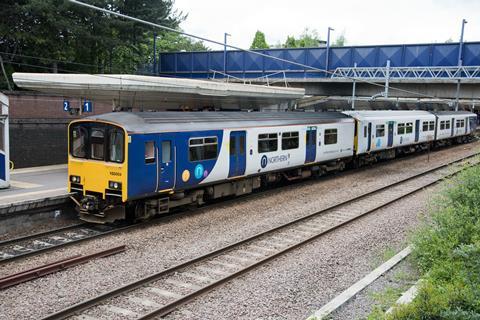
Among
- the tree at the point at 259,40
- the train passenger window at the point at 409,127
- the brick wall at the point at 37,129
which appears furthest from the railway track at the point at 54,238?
the tree at the point at 259,40

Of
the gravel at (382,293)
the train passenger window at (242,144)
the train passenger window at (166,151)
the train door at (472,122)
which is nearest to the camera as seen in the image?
the gravel at (382,293)

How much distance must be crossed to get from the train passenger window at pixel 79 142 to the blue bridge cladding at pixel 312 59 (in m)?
20.9

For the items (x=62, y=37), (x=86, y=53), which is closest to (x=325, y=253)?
(x=62, y=37)

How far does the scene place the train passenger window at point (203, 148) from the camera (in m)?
13.7

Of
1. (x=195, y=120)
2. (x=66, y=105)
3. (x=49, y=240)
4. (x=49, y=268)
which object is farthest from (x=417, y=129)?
(x=49, y=268)

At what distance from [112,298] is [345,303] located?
3782 millimetres

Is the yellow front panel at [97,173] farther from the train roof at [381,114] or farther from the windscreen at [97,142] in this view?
the train roof at [381,114]

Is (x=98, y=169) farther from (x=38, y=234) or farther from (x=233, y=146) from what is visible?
(x=233, y=146)

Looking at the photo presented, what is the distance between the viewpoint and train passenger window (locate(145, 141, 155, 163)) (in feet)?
40.5

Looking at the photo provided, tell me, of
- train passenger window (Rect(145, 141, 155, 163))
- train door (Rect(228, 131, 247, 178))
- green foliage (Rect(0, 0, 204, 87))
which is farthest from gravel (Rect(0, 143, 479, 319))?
green foliage (Rect(0, 0, 204, 87))

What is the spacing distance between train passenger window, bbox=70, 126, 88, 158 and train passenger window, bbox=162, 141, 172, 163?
1999 mm

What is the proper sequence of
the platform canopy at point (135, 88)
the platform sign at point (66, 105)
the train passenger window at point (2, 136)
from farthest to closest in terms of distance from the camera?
the platform sign at point (66, 105), the platform canopy at point (135, 88), the train passenger window at point (2, 136)

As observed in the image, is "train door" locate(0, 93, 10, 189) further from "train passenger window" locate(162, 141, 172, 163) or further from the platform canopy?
"train passenger window" locate(162, 141, 172, 163)

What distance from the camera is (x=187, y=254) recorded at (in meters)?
10.6
